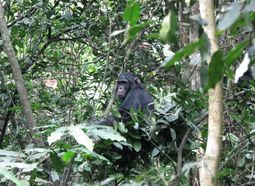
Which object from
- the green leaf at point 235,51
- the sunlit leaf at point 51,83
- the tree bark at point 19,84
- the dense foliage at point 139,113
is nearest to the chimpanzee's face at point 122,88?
the dense foliage at point 139,113

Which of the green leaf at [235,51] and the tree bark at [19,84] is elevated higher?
the tree bark at [19,84]

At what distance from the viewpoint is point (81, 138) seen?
5.91 feet

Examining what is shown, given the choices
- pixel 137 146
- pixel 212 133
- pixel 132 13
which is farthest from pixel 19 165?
pixel 137 146

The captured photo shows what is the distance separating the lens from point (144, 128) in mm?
3010

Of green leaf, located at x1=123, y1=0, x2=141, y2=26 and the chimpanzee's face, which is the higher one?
the chimpanzee's face

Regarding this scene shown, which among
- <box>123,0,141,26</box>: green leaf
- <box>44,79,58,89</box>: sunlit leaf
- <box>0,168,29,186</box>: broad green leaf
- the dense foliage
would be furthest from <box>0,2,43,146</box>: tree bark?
<box>123,0,141,26</box>: green leaf

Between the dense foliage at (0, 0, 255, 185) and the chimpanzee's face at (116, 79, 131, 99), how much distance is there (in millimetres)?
287

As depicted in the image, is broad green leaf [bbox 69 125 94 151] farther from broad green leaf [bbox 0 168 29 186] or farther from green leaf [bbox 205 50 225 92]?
green leaf [bbox 205 50 225 92]

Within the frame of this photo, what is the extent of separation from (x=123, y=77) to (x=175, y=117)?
219 cm

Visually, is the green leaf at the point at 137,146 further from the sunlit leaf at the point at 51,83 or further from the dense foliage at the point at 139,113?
the sunlit leaf at the point at 51,83

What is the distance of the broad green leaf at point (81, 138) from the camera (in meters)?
1.76

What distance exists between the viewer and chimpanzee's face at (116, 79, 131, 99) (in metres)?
5.20

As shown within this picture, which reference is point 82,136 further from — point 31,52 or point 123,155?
point 31,52

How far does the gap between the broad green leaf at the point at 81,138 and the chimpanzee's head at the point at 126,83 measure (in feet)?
9.75
